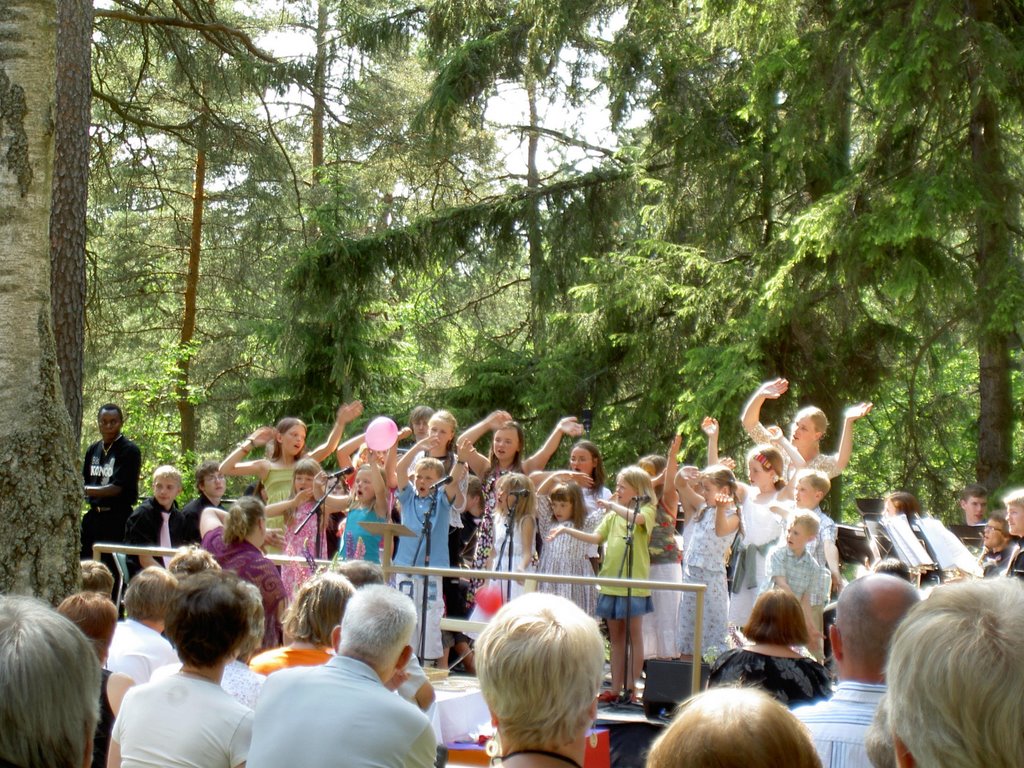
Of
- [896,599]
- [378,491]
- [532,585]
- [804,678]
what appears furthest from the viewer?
[378,491]

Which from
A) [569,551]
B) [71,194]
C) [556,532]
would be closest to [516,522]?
[556,532]

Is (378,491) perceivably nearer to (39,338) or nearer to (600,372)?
(39,338)

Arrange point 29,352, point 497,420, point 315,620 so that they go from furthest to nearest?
1. point 497,420
2. point 29,352
3. point 315,620

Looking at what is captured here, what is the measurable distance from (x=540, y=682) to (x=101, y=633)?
221 centimetres

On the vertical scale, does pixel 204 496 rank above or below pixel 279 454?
below

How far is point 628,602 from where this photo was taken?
7.26m

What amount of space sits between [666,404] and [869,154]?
405 cm

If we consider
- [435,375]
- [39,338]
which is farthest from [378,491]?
[435,375]

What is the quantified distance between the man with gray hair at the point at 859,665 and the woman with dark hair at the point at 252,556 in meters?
3.33

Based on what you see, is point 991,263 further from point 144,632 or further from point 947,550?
point 144,632

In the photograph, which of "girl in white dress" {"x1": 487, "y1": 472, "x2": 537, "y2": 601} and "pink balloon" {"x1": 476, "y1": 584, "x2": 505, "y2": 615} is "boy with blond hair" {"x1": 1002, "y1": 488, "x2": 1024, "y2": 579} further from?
"pink balloon" {"x1": 476, "y1": 584, "x2": 505, "y2": 615}

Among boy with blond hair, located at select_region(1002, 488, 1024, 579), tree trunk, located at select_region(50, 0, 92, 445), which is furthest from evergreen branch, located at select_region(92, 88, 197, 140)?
boy with blond hair, located at select_region(1002, 488, 1024, 579)

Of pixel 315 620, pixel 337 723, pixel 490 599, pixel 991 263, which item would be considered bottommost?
pixel 490 599

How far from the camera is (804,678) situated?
4680 millimetres
